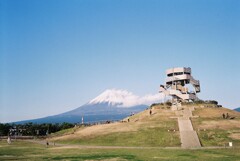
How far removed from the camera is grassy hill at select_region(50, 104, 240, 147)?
216 ft

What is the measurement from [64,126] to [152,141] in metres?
46.3

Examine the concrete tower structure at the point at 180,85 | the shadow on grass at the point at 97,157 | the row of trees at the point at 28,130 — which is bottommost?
the shadow on grass at the point at 97,157

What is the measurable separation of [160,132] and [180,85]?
39843 mm

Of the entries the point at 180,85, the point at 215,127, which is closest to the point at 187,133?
the point at 215,127

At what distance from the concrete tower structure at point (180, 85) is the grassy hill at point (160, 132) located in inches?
578

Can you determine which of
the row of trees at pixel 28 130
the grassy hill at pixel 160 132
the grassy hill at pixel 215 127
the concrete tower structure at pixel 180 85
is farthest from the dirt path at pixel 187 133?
the row of trees at pixel 28 130

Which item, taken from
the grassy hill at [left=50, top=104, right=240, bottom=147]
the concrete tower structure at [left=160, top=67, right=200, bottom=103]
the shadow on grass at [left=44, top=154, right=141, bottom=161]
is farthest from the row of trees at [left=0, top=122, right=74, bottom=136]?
the shadow on grass at [left=44, top=154, right=141, bottom=161]

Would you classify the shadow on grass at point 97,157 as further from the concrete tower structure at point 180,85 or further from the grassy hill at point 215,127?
the concrete tower structure at point 180,85

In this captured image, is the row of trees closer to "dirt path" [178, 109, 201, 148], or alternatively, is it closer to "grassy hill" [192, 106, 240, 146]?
"dirt path" [178, 109, 201, 148]

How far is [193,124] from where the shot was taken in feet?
256

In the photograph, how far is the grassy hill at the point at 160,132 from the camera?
2586 inches

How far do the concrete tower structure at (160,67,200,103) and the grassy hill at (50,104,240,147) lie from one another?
14.7 meters

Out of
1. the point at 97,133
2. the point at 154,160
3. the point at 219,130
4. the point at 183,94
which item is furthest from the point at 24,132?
the point at 154,160

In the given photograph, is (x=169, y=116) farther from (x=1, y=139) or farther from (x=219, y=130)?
(x=1, y=139)
